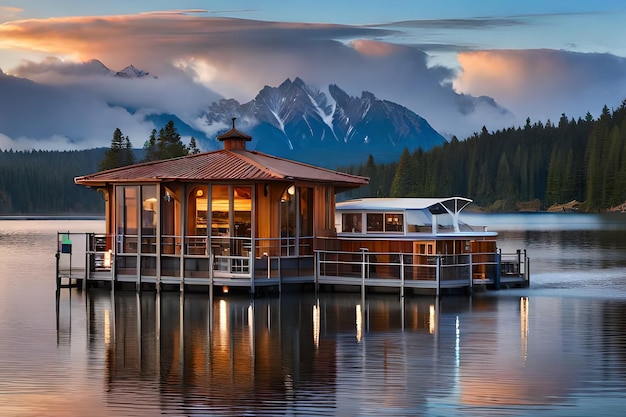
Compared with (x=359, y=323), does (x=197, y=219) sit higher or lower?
higher

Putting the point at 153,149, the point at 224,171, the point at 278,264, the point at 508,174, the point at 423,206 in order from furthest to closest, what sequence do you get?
the point at 508,174 < the point at 153,149 < the point at 423,206 < the point at 224,171 < the point at 278,264

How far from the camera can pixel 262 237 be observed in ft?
100

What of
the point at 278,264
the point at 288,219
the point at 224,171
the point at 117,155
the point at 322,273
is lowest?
the point at 322,273

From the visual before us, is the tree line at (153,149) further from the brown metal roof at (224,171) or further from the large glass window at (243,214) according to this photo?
the large glass window at (243,214)

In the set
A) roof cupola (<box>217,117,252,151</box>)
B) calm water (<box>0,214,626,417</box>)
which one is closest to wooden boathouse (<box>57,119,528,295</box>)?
calm water (<box>0,214,626,417</box>)

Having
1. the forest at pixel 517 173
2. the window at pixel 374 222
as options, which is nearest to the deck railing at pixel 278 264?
the window at pixel 374 222

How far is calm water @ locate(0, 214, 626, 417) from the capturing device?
1581cm

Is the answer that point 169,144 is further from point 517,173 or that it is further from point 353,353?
point 517,173

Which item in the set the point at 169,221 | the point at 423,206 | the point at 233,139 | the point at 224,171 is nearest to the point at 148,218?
the point at 169,221

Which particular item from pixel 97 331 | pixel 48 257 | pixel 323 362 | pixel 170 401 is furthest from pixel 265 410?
pixel 48 257

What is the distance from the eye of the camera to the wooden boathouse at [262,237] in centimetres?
2981

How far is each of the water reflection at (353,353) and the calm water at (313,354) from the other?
4 centimetres

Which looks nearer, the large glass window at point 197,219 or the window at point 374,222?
the large glass window at point 197,219

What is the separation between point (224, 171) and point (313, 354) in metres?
11.3
